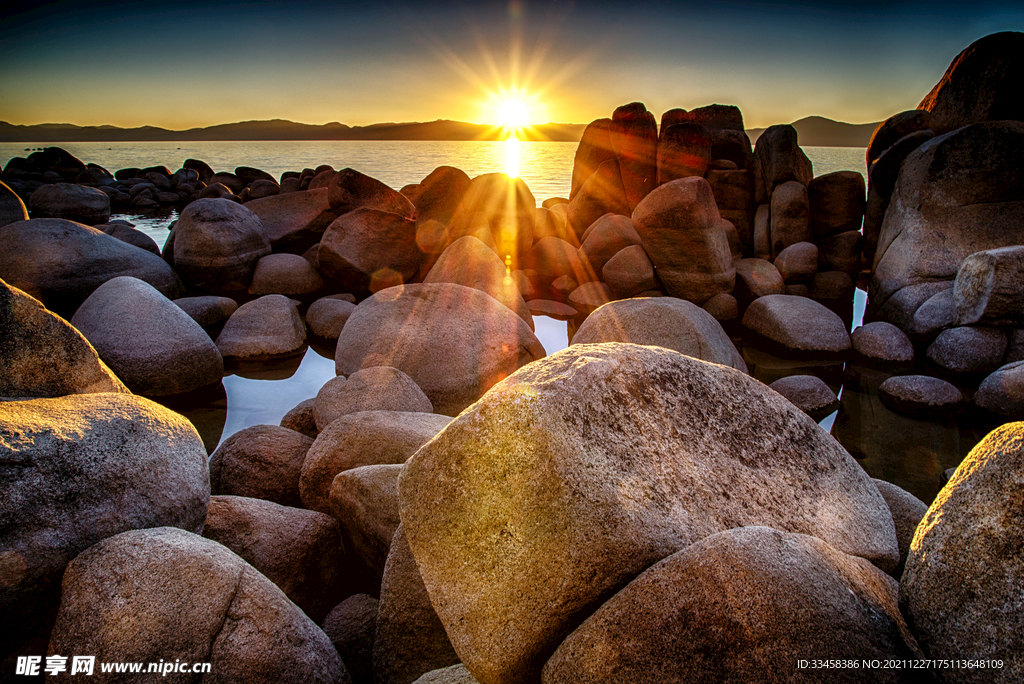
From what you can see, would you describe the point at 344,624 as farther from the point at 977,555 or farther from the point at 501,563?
the point at 977,555

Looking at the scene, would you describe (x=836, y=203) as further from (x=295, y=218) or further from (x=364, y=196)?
(x=295, y=218)

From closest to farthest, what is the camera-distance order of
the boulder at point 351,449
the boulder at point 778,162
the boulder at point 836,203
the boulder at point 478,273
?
the boulder at point 351,449, the boulder at point 478,273, the boulder at point 836,203, the boulder at point 778,162

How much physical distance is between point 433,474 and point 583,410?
48cm

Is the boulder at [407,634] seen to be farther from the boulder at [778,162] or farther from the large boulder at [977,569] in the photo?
the boulder at [778,162]

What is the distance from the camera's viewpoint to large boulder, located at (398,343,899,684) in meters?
1.47

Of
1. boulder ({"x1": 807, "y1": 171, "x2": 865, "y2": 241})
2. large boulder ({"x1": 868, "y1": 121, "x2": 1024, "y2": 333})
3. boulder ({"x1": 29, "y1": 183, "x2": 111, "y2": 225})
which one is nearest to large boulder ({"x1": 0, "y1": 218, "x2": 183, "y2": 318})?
boulder ({"x1": 29, "y1": 183, "x2": 111, "y2": 225})

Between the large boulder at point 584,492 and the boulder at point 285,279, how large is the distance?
30.2 feet

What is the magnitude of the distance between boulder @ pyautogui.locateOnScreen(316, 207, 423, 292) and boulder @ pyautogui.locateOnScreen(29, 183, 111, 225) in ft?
36.9

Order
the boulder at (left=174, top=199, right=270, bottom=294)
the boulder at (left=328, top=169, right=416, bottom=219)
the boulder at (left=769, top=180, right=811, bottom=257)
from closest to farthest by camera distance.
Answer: the boulder at (left=174, top=199, right=270, bottom=294) < the boulder at (left=328, top=169, right=416, bottom=219) < the boulder at (left=769, top=180, right=811, bottom=257)

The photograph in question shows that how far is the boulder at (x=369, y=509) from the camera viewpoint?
9.14 ft

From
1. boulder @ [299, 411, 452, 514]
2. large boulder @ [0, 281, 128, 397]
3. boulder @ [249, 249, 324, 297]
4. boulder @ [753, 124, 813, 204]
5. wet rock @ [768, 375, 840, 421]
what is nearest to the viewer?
large boulder @ [0, 281, 128, 397]

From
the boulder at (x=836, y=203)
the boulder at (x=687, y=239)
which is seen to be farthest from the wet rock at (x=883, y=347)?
the boulder at (x=836, y=203)

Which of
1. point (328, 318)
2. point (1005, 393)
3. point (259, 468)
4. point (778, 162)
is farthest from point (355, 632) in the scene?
point (778, 162)

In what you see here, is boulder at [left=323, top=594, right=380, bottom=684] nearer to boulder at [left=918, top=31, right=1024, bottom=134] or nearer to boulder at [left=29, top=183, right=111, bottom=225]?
boulder at [left=918, top=31, right=1024, bottom=134]
